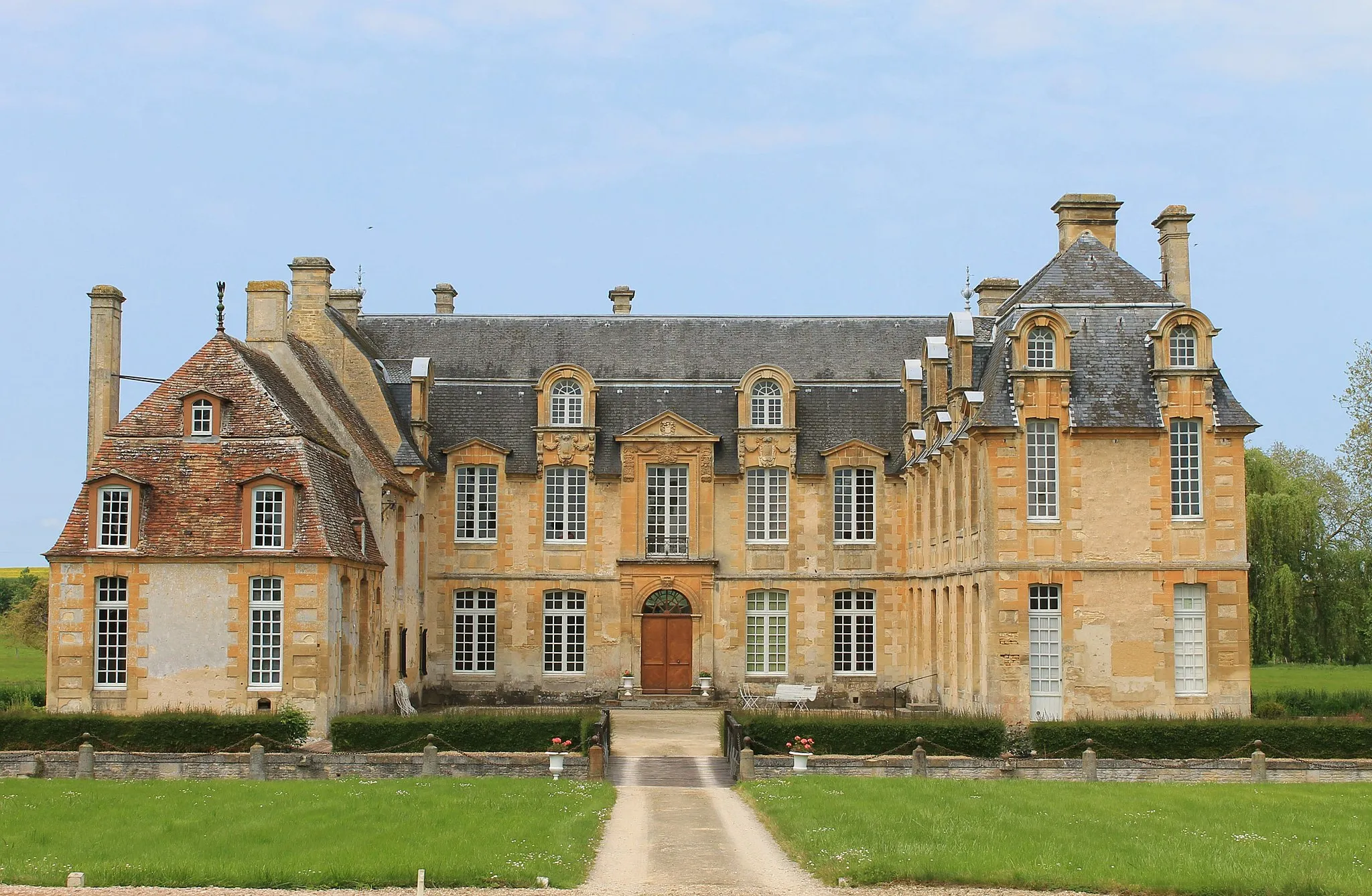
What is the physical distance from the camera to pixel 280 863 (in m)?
17.5

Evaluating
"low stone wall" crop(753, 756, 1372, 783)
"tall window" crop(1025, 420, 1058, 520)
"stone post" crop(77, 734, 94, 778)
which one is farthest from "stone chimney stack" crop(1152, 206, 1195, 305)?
"stone post" crop(77, 734, 94, 778)

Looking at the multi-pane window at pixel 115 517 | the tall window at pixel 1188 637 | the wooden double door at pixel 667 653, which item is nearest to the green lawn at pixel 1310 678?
the tall window at pixel 1188 637

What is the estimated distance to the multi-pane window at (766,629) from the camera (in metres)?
42.7

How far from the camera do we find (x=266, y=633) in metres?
31.9

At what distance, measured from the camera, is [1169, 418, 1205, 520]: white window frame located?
1284 inches

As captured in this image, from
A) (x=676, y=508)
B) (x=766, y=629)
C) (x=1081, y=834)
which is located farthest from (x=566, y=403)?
(x=1081, y=834)

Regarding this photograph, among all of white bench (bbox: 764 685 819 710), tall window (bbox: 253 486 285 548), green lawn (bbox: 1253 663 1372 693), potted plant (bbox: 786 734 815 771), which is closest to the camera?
potted plant (bbox: 786 734 815 771)

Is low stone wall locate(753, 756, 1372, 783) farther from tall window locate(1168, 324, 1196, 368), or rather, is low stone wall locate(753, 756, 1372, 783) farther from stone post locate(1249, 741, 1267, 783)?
tall window locate(1168, 324, 1196, 368)

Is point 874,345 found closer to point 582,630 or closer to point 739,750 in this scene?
point 582,630

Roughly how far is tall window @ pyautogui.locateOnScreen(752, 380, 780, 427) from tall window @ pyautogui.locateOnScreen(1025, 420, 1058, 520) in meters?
11.6

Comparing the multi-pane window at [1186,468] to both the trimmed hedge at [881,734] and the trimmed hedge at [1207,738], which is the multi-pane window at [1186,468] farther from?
the trimmed hedge at [881,734]

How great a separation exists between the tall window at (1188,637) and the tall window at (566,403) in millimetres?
17010

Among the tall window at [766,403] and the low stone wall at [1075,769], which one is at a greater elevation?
the tall window at [766,403]

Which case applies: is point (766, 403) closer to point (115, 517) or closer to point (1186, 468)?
point (1186, 468)
